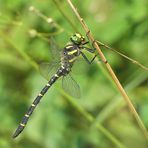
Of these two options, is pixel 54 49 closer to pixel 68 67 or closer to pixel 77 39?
pixel 68 67

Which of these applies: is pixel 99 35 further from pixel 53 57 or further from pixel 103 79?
pixel 53 57

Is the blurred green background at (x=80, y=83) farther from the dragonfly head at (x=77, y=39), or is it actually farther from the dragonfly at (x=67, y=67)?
the dragonfly head at (x=77, y=39)

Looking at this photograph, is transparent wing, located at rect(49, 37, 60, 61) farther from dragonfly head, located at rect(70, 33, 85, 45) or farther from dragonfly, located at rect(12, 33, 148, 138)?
dragonfly head, located at rect(70, 33, 85, 45)

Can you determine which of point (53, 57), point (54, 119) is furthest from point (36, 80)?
point (53, 57)

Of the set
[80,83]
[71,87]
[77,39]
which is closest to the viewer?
[77,39]

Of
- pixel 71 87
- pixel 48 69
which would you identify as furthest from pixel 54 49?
pixel 71 87

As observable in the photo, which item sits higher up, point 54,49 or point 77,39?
point 54,49

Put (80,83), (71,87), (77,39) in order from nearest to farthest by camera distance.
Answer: (77,39)
(71,87)
(80,83)
